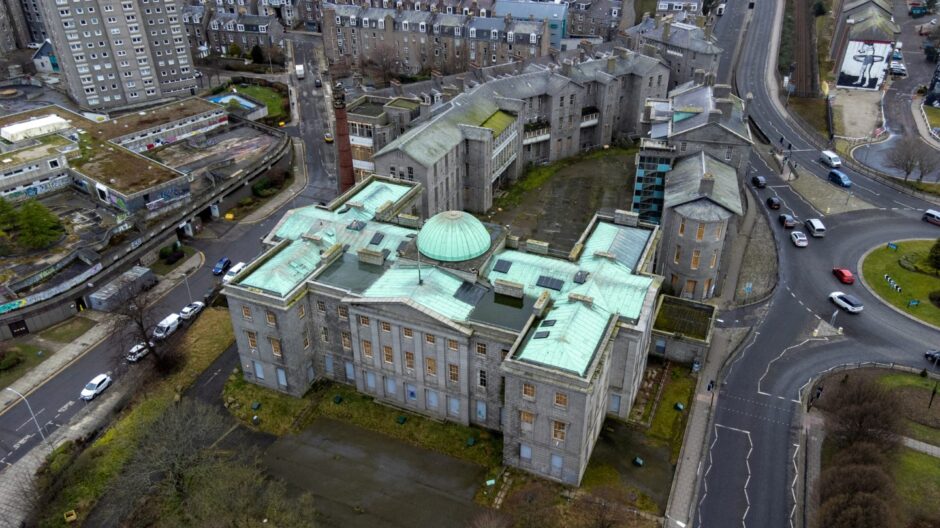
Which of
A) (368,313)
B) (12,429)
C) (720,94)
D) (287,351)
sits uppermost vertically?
(720,94)

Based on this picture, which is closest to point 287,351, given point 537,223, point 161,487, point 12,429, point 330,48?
point 161,487

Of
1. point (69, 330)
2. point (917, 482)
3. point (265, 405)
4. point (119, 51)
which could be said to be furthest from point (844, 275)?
point (119, 51)

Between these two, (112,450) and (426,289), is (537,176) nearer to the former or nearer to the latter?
(426,289)

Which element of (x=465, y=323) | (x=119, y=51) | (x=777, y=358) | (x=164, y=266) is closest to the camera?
(x=465, y=323)

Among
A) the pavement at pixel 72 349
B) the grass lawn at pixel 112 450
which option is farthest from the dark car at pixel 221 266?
the grass lawn at pixel 112 450

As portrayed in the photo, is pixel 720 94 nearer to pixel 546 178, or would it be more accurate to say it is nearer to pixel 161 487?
pixel 546 178

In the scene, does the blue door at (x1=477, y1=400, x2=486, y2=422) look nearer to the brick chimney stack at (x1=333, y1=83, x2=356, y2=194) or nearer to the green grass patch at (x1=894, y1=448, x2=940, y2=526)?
the green grass patch at (x1=894, y1=448, x2=940, y2=526)
